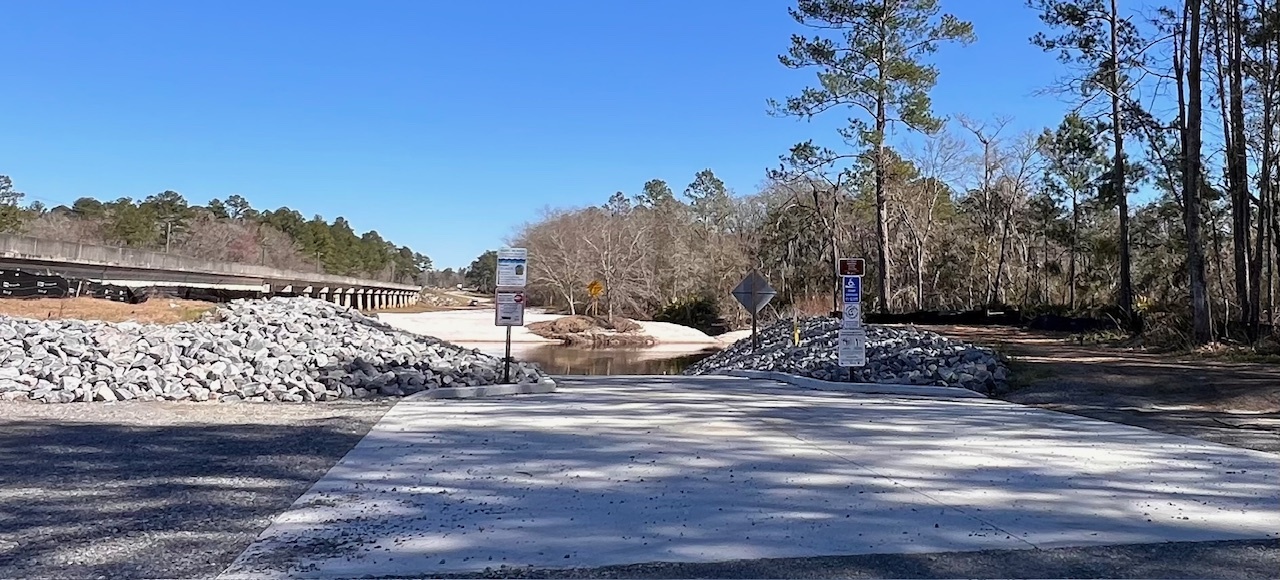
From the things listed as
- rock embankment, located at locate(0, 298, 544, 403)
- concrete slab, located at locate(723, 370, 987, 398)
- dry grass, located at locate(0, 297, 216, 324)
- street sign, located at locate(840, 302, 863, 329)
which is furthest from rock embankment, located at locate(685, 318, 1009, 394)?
dry grass, located at locate(0, 297, 216, 324)

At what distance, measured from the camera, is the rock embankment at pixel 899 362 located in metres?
13.8

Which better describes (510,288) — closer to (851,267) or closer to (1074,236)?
(851,267)

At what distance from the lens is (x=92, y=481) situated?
5832 mm

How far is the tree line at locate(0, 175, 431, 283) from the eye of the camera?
76.7m

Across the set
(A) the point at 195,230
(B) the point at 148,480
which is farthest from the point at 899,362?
(A) the point at 195,230

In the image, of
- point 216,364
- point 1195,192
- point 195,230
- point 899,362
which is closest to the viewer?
point 216,364

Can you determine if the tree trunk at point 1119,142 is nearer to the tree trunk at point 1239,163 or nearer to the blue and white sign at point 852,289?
the tree trunk at point 1239,163

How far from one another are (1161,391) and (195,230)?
98.3 m

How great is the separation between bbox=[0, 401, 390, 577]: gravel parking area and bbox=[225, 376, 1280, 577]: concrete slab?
0.98 feet

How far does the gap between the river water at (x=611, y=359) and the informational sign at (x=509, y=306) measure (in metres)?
9.56

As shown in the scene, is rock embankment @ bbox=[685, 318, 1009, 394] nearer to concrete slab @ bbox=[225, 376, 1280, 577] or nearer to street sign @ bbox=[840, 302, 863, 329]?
street sign @ bbox=[840, 302, 863, 329]

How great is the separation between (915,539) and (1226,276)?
38.0m

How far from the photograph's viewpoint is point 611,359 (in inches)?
1364

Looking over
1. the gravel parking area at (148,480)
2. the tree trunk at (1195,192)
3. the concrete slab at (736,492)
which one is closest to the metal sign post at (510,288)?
the gravel parking area at (148,480)
